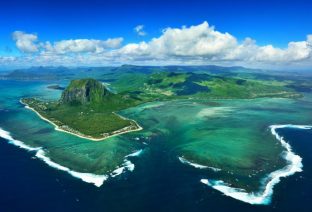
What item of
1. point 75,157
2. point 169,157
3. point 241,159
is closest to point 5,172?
point 75,157

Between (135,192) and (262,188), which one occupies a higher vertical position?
(262,188)

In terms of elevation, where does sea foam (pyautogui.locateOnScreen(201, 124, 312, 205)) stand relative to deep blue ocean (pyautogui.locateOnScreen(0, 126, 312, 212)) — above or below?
above

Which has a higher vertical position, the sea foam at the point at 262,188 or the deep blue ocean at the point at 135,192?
the sea foam at the point at 262,188

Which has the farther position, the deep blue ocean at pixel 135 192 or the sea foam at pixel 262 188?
the sea foam at pixel 262 188

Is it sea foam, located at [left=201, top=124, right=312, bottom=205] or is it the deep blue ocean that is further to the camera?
sea foam, located at [left=201, top=124, right=312, bottom=205]

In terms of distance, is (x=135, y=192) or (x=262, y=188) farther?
(x=262, y=188)

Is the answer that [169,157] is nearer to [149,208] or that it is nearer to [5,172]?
[149,208]

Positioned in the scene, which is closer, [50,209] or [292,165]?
[50,209]

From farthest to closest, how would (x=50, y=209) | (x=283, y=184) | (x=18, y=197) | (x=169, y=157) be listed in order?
(x=169, y=157), (x=283, y=184), (x=18, y=197), (x=50, y=209)
